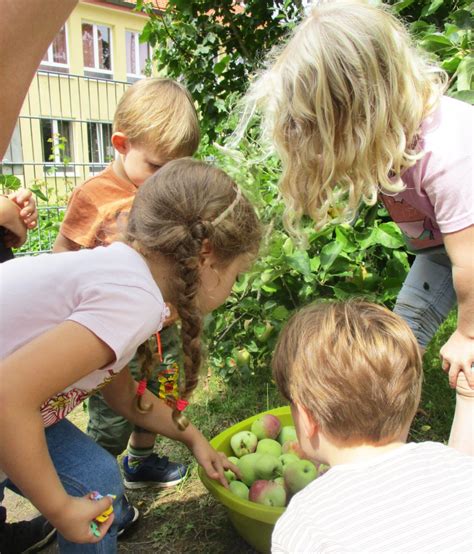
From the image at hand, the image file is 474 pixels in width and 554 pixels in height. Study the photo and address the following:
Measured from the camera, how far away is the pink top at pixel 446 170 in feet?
4.78

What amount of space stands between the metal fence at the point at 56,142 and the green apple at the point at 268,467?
2.92 m

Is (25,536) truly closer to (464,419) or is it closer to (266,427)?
(266,427)

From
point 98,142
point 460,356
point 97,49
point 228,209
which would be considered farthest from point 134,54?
point 460,356

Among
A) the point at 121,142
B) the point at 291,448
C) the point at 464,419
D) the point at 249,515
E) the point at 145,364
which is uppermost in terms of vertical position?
the point at 121,142

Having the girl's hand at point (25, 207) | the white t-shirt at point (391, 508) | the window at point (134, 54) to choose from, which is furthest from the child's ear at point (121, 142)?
the window at point (134, 54)

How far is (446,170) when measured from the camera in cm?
147

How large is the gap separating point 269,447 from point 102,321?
3.26 feet

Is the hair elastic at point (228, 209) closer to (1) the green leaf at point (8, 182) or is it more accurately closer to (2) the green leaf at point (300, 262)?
(2) the green leaf at point (300, 262)

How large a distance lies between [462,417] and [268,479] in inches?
25.4

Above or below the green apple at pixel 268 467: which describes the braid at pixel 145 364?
above

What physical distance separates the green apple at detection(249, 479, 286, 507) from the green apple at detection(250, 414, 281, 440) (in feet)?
0.83

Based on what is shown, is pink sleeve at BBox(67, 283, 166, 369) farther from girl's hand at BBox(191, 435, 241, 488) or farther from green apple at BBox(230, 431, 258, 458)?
green apple at BBox(230, 431, 258, 458)

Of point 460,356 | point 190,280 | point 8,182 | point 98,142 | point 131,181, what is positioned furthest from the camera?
point 98,142

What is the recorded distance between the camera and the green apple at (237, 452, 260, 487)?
6.12ft
